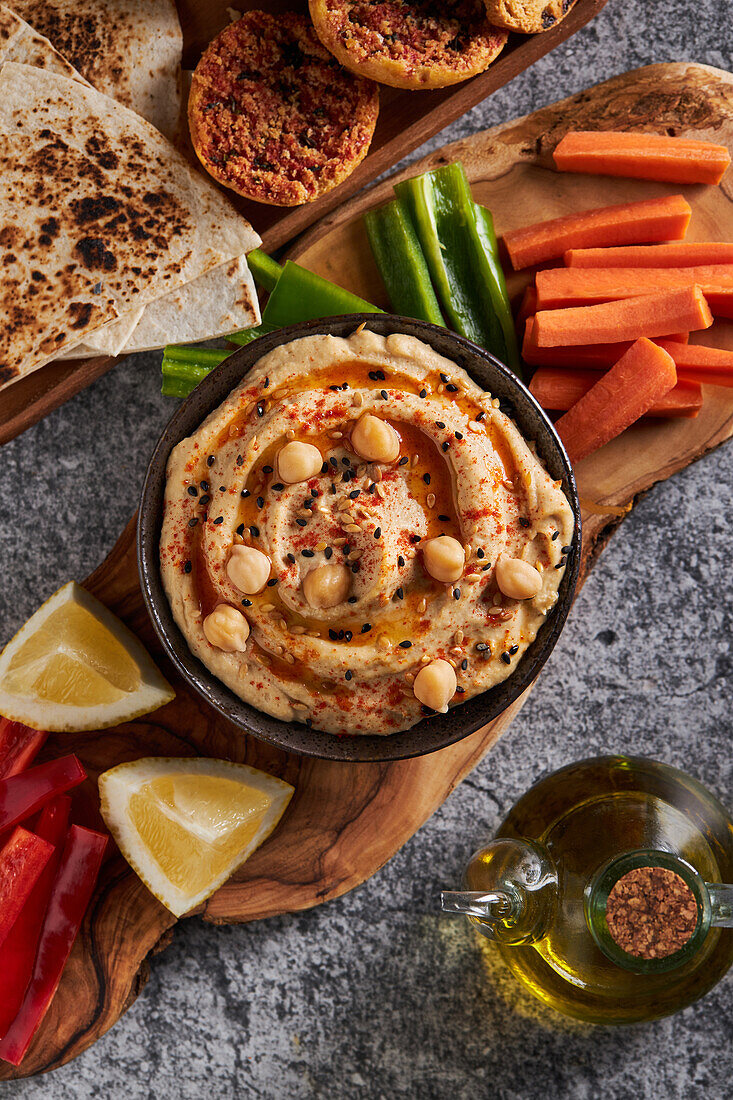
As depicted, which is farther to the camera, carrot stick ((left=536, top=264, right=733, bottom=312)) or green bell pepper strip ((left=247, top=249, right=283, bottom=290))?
green bell pepper strip ((left=247, top=249, right=283, bottom=290))

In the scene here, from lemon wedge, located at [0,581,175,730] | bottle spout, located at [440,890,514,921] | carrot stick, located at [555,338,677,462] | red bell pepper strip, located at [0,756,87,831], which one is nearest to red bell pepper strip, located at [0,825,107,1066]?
red bell pepper strip, located at [0,756,87,831]

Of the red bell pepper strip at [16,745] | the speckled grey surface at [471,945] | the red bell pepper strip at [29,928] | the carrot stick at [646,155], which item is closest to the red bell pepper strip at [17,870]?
the red bell pepper strip at [29,928]

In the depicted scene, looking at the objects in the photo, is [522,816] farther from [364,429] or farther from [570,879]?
[364,429]

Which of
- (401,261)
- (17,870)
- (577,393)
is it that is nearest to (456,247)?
(401,261)

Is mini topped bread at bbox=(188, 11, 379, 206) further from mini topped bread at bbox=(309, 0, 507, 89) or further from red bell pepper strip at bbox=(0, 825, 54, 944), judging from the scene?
red bell pepper strip at bbox=(0, 825, 54, 944)

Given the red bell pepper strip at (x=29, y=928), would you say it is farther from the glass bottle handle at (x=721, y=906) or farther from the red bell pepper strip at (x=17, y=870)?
the glass bottle handle at (x=721, y=906)

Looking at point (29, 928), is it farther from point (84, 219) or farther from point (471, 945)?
point (84, 219)
